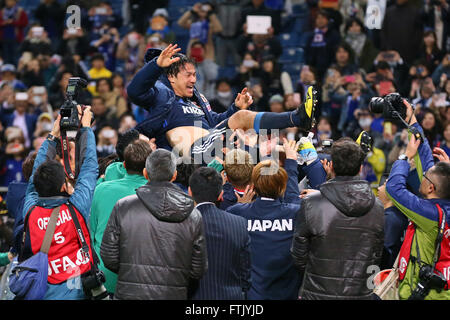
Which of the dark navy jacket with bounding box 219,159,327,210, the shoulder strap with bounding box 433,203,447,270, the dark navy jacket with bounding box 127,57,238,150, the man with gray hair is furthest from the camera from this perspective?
the dark navy jacket with bounding box 127,57,238,150

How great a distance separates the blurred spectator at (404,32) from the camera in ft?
36.9

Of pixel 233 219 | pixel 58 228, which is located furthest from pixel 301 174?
pixel 58 228

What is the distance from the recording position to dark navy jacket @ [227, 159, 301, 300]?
470 centimetres

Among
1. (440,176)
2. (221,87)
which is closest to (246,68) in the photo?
(221,87)

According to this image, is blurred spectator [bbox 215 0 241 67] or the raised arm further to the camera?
blurred spectator [bbox 215 0 241 67]

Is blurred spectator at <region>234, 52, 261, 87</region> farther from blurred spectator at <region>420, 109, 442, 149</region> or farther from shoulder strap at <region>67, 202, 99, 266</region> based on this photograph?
shoulder strap at <region>67, 202, 99, 266</region>

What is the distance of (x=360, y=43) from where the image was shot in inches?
451

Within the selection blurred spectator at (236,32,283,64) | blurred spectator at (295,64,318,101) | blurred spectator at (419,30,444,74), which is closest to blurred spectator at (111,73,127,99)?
blurred spectator at (236,32,283,64)

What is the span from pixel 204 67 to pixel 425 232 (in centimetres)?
766

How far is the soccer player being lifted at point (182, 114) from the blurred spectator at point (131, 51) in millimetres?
6312

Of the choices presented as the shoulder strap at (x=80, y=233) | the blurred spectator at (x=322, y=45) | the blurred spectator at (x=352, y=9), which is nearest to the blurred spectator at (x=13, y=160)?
the blurred spectator at (x=322, y=45)

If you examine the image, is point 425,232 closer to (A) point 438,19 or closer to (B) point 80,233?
(B) point 80,233

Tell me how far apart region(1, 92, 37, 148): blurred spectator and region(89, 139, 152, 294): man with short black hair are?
Result: 7.00 m

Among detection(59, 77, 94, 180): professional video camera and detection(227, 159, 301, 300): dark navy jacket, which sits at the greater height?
detection(59, 77, 94, 180): professional video camera
